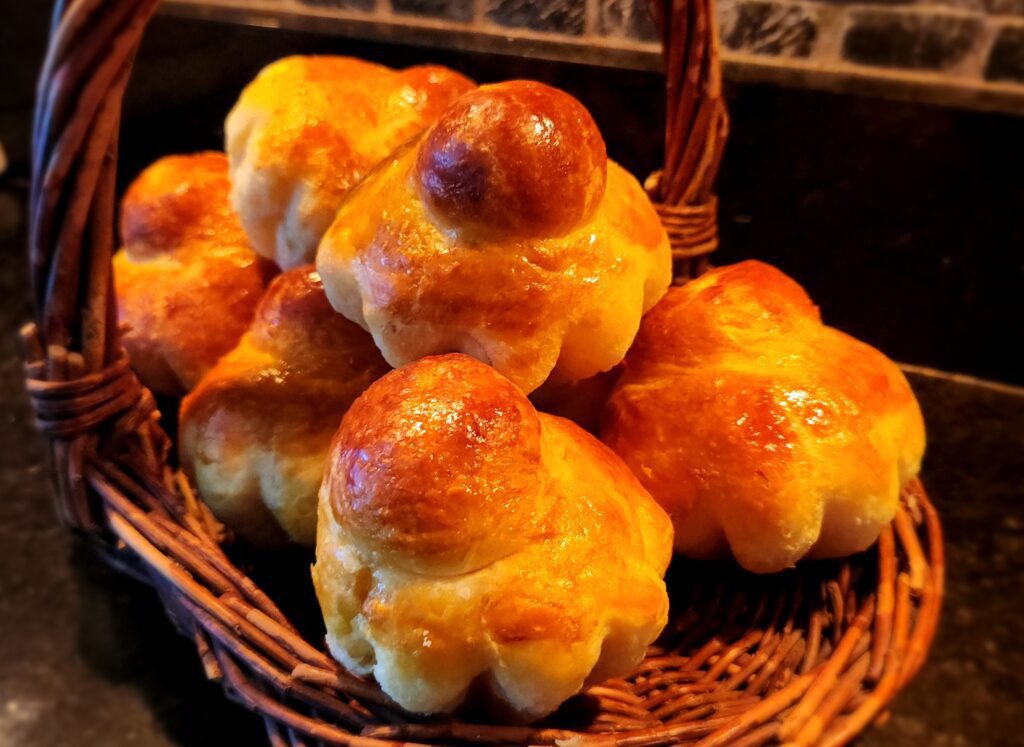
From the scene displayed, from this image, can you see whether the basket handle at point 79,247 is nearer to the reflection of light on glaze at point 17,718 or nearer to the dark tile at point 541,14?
the reflection of light on glaze at point 17,718

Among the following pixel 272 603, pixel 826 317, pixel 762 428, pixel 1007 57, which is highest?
pixel 1007 57

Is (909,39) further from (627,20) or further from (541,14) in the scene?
(541,14)

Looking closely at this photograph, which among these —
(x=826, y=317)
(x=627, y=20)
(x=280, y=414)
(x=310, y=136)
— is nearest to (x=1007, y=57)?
(x=826, y=317)

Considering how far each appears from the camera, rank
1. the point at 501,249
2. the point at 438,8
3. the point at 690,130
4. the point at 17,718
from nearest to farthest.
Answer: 1. the point at 501,249
2. the point at 17,718
3. the point at 690,130
4. the point at 438,8

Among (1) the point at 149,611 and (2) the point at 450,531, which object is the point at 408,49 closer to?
(1) the point at 149,611

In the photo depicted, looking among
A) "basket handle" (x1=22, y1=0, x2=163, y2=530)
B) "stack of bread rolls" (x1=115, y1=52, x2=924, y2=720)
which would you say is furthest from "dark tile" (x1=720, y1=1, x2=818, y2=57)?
"basket handle" (x1=22, y1=0, x2=163, y2=530)

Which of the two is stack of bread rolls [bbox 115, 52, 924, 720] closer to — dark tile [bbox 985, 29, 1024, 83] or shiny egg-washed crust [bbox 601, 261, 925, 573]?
shiny egg-washed crust [bbox 601, 261, 925, 573]
